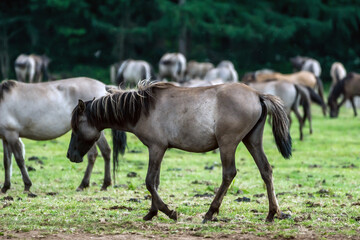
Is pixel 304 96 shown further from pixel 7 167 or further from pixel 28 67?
pixel 28 67

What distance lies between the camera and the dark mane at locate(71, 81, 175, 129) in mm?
6762

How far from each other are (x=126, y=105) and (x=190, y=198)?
2013 mm

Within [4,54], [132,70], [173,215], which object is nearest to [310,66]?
[132,70]

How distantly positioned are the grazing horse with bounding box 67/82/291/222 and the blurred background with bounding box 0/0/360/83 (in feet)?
79.5

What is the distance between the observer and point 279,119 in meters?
6.55

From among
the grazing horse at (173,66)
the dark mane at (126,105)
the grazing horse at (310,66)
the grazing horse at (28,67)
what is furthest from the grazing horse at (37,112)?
the grazing horse at (310,66)

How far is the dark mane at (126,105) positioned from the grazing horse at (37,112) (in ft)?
6.95

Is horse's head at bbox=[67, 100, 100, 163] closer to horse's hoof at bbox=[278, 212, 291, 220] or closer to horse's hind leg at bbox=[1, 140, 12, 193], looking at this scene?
horse's hind leg at bbox=[1, 140, 12, 193]

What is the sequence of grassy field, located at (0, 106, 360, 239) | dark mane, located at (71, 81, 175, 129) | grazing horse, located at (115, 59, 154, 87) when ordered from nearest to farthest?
grassy field, located at (0, 106, 360, 239) < dark mane, located at (71, 81, 175, 129) < grazing horse, located at (115, 59, 154, 87)

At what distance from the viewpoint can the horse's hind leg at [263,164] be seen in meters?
6.52

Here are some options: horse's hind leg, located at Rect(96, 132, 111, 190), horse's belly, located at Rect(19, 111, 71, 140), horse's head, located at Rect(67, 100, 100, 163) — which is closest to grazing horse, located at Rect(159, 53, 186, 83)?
horse's hind leg, located at Rect(96, 132, 111, 190)

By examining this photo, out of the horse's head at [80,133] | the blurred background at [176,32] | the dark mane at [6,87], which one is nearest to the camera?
the horse's head at [80,133]

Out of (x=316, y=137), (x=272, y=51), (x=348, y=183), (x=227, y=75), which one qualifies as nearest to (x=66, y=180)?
(x=348, y=183)

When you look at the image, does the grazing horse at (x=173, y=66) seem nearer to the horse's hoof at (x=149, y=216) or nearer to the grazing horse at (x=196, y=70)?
the grazing horse at (x=196, y=70)
